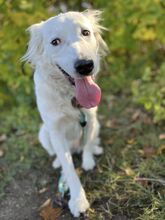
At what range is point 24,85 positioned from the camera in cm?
444

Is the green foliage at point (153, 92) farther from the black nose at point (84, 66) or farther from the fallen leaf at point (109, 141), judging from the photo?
the black nose at point (84, 66)

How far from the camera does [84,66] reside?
2740mm

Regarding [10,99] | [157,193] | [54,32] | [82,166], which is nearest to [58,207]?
[82,166]

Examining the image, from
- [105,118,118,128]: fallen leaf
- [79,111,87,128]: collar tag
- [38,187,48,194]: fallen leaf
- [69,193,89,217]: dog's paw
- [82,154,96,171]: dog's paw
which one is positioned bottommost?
[105,118,118,128]: fallen leaf

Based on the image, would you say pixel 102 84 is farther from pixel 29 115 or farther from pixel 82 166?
pixel 82 166

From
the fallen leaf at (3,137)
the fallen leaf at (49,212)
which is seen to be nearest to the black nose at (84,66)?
the fallen leaf at (49,212)

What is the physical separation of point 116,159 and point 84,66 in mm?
1282

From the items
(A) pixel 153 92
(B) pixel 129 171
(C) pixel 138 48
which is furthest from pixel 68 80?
(C) pixel 138 48

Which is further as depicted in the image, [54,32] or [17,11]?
[17,11]

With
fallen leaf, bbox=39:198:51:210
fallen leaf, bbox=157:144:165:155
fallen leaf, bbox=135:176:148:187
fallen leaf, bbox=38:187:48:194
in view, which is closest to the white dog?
fallen leaf, bbox=39:198:51:210

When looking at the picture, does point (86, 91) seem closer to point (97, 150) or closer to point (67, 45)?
point (67, 45)

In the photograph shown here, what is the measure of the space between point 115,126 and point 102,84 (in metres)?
0.75

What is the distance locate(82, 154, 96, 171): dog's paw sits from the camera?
366 centimetres

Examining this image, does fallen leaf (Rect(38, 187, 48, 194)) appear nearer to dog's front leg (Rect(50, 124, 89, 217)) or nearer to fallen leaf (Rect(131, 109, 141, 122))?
dog's front leg (Rect(50, 124, 89, 217))
